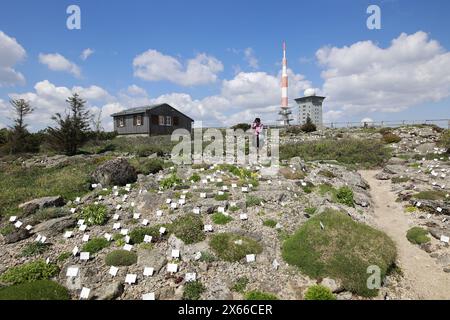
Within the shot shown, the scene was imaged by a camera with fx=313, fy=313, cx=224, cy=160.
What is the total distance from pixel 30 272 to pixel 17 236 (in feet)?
10.6

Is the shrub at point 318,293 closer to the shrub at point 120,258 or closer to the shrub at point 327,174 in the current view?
the shrub at point 120,258

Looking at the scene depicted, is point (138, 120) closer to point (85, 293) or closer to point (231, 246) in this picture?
point (231, 246)

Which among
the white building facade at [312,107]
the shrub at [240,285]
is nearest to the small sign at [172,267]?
the shrub at [240,285]

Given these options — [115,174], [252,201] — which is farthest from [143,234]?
[115,174]

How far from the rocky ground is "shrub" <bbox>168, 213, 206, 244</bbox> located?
23 centimetres

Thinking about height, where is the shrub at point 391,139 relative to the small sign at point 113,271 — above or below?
above

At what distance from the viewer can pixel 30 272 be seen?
28.3 feet

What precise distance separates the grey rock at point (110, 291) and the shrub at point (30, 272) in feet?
5.98

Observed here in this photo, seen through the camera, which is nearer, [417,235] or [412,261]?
[412,261]

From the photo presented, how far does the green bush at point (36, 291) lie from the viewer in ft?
24.7

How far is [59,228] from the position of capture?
11.5 m

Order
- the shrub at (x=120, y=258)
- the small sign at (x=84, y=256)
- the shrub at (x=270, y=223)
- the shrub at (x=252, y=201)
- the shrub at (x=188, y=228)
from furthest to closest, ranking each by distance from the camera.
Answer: the shrub at (x=252, y=201) < the shrub at (x=270, y=223) < the shrub at (x=188, y=228) < the small sign at (x=84, y=256) < the shrub at (x=120, y=258)
